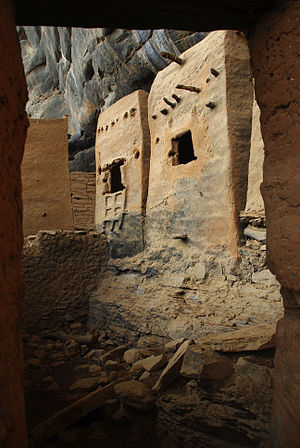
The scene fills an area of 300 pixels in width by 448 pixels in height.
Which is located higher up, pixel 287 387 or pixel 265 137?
pixel 265 137

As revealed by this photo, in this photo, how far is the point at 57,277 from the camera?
8.14m

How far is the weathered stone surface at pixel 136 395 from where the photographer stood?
3.49 meters

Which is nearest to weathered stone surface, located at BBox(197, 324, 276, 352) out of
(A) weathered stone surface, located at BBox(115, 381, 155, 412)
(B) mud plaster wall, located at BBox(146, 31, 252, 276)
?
(A) weathered stone surface, located at BBox(115, 381, 155, 412)

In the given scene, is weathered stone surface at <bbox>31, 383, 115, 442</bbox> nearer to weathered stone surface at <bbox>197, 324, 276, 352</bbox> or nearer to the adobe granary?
weathered stone surface at <bbox>197, 324, 276, 352</bbox>

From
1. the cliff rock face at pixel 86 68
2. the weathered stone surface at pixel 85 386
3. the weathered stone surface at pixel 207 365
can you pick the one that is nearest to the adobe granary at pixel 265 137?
the weathered stone surface at pixel 207 365

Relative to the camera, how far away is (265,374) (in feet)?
9.49

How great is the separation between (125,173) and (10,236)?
713 cm

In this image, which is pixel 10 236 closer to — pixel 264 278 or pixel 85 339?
pixel 264 278

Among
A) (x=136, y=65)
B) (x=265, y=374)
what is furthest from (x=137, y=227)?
(x=265, y=374)

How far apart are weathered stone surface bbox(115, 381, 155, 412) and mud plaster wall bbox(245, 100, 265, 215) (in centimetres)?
315

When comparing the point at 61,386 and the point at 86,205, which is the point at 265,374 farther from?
the point at 86,205

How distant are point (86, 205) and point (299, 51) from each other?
Result: 9142 mm

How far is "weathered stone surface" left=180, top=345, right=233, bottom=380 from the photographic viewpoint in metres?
3.18

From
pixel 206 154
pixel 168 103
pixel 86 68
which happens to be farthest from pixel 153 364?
pixel 86 68
